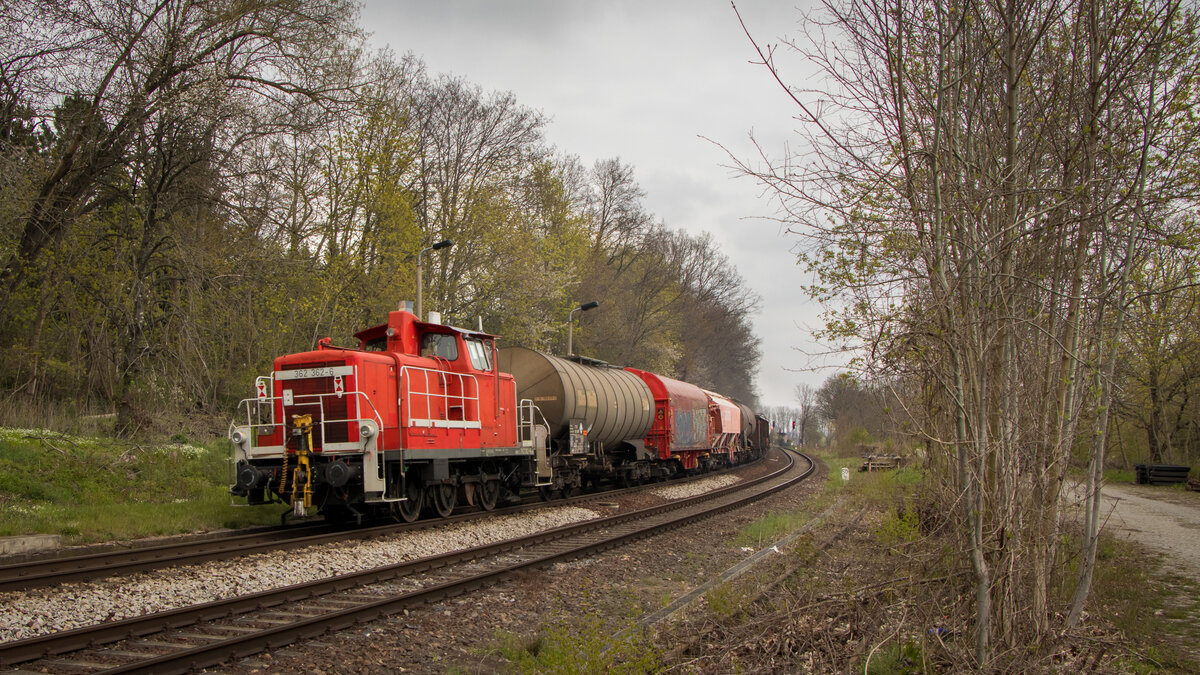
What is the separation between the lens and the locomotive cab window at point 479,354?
1465cm

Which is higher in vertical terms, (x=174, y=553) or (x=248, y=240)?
(x=248, y=240)

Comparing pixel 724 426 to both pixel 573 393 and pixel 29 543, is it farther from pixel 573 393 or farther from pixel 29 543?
pixel 29 543

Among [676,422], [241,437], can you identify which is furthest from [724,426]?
[241,437]

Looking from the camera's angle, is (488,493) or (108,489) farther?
(488,493)

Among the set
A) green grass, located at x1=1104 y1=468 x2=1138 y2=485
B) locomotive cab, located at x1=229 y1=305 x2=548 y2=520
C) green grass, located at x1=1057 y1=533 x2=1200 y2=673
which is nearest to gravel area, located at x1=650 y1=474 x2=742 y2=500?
locomotive cab, located at x1=229 y1=305 x2=548 y2=520

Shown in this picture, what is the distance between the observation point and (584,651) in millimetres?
5754

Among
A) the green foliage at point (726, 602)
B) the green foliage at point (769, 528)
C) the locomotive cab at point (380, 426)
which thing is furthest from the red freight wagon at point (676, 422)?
the green foliage at point (726, 602)

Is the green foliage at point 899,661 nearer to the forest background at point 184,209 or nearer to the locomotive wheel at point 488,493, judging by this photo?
the locomotive wheel at point 488,493

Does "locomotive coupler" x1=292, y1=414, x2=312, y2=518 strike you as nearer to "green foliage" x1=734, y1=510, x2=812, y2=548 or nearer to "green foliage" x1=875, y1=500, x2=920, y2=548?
"green foliage" x1=734, y1=510, x2=812, y2=548

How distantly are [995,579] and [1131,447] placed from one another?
113 feet

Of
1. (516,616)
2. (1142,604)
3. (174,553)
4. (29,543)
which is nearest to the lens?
(516,616)

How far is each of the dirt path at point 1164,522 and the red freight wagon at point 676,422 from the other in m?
11.5

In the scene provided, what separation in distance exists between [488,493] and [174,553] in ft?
21.5

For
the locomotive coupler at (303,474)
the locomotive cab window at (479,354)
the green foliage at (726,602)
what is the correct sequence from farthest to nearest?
the locomotive cab window at (479,354), the locomotive coupler at (303,474), the green foliage at (726,602)
